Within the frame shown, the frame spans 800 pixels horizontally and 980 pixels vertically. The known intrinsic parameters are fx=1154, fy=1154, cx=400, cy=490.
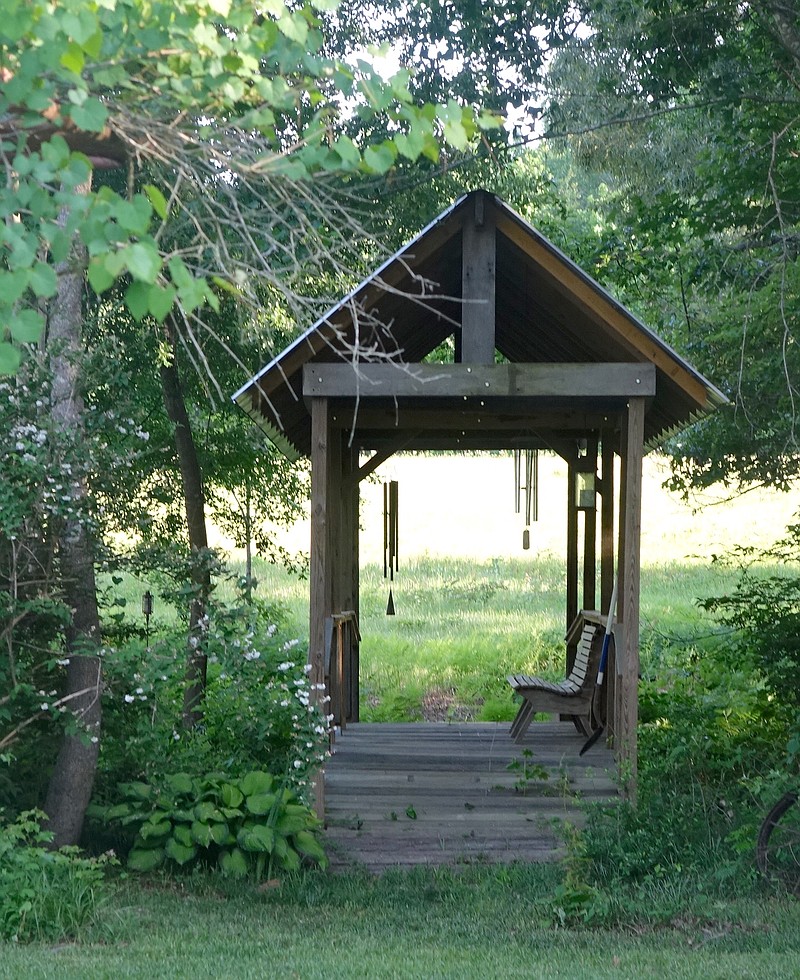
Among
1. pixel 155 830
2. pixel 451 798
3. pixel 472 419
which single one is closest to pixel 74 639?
pixel 155 830

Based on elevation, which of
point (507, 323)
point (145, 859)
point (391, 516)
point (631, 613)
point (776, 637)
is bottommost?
point (145, 859)

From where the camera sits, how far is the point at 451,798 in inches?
293

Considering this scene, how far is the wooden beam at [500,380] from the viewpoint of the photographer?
269 inches

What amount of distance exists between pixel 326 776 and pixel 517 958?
2810 mm

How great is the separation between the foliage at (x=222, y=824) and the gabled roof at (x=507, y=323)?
218 cm

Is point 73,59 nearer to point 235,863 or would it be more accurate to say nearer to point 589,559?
point 235,863

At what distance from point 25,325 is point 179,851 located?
14.8ft

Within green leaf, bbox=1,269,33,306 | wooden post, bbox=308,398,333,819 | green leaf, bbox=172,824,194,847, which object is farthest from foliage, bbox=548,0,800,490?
green leaf, bbox=1,269,33,306

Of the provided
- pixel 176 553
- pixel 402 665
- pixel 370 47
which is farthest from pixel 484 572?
pixel 370 47

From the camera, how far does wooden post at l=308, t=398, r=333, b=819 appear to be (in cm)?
687

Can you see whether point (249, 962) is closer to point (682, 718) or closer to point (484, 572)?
point (682, 718)

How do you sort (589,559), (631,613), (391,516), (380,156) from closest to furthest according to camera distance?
1. (380,156)
2. (631,613)
3. (589,559)
4. (391,516)

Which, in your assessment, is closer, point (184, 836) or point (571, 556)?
point (184, 836)

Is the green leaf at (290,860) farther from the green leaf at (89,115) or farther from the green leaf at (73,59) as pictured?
the green leaf at (73,59)
